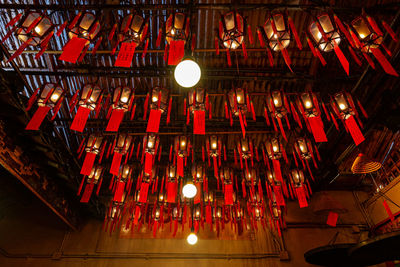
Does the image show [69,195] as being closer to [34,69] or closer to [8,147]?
[8,147]

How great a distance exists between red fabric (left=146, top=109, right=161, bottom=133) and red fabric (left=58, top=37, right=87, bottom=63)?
1.32 metres

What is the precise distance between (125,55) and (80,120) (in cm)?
141

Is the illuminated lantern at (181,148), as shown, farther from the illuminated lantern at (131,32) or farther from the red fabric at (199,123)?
the illuminated lantern at (131,32)

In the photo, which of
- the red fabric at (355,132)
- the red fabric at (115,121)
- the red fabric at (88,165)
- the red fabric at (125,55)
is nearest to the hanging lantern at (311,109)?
the red fabric at (355,132)

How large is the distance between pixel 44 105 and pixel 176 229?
4.85 metres

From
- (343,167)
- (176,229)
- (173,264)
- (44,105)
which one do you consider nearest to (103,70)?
(44,105)

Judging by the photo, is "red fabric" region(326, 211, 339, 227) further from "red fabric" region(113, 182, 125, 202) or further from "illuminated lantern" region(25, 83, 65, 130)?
"illuminated lantern" region(25, 83, 65, 130)

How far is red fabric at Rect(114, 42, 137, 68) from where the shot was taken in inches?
117

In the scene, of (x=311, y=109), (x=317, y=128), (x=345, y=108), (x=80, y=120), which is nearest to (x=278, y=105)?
(x=311, y=109)

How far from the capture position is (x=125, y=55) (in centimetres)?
306

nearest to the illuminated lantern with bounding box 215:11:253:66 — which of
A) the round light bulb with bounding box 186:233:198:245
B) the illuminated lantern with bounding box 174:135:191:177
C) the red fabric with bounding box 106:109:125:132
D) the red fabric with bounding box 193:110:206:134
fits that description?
the red fabric with bounding box 193:110:206:134

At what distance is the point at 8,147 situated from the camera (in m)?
4.61

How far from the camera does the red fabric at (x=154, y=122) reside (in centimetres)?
362

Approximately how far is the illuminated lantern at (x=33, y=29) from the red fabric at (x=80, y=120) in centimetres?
104
